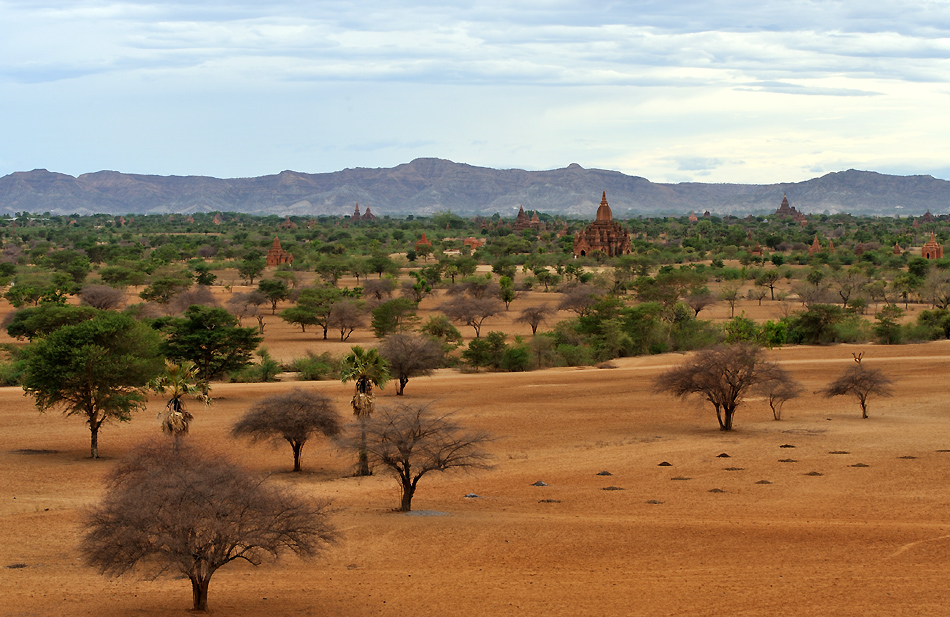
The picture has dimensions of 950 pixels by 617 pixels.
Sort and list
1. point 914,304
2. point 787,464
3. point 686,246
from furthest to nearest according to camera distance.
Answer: point 686,246, point 914,304, point 787,464

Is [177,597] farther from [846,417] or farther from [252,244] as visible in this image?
[252,244]

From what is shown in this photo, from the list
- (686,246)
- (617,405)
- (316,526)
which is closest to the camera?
(316,526)

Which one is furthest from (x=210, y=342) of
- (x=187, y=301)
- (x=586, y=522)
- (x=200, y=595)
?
(x=200, y=595)

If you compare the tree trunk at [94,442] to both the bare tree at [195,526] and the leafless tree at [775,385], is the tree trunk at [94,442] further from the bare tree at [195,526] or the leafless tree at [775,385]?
the leafless tree at [775,385]

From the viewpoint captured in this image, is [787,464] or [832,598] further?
[787,464]

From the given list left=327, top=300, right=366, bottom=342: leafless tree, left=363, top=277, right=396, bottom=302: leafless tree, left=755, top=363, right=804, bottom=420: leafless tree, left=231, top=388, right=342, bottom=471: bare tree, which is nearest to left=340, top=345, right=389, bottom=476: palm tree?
left=231, top=388, right=342, bottom=471: bare tree

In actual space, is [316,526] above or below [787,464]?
above

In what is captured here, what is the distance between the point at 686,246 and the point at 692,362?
117 m

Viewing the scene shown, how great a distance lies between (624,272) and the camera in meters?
96.9

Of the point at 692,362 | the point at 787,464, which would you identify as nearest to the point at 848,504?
the point at 787,464

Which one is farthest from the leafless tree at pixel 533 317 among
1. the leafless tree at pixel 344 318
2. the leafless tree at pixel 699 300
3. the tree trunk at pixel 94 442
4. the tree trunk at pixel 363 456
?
the tree trunk at pixel 94 442

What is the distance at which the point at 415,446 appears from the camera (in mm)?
22062

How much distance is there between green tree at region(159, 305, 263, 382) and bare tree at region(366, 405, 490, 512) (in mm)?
22631

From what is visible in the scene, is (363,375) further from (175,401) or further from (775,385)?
(775,385)
